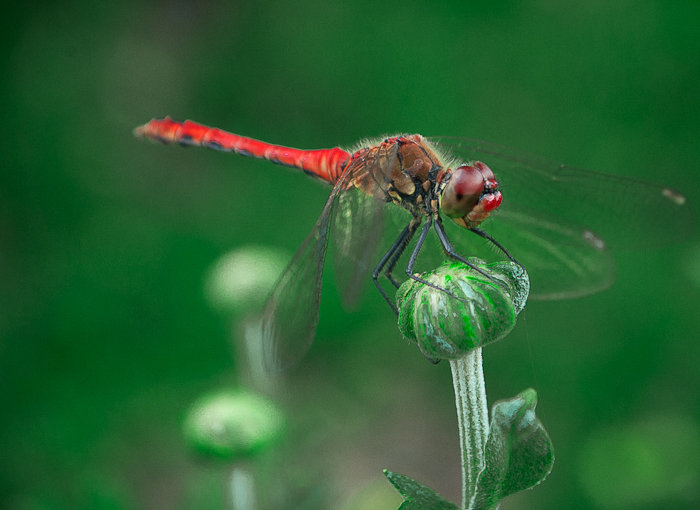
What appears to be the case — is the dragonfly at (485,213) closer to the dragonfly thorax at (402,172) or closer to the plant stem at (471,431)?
the dragonfly thorax at (402,172)

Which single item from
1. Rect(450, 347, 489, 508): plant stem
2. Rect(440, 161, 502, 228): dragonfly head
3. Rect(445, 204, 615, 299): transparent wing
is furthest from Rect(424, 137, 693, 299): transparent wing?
Rect(450, 347, 489, 508): plant stem

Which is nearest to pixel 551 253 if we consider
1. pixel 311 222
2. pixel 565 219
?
pixel 565 219

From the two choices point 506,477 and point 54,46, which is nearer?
point 506,477

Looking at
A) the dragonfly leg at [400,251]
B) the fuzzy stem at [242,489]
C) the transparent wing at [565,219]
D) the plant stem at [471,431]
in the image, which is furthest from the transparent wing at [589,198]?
the fuzzy stem at [242,489]

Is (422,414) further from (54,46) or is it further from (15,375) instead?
(54,46)

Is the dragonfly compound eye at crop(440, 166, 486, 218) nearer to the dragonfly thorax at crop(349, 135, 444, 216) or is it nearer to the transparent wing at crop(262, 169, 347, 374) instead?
the dragonfly thorax at crop(349, 135, 444, 216)

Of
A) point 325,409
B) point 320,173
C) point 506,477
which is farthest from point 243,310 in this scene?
point 506,477

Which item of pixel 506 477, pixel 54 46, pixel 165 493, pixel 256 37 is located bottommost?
pixel 506 477
